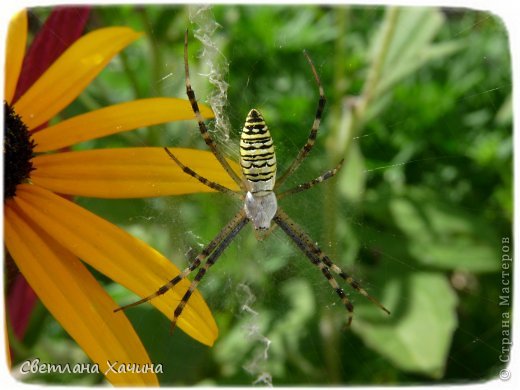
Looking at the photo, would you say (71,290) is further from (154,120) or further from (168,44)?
(168,44)

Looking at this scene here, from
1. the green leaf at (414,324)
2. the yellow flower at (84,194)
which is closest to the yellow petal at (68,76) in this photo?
the yellow flower at (84,194)

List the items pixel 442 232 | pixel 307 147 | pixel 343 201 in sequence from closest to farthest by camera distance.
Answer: pixel 307 147, pixel 343 201, pixel 442 232

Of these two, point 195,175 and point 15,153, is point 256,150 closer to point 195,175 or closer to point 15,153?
point 195,175

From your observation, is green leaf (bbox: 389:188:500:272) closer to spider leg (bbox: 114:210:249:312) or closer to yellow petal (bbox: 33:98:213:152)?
spider leg (bbox: 114:210:249:312)

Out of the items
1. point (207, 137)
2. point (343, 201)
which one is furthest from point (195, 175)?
point (343, 201)

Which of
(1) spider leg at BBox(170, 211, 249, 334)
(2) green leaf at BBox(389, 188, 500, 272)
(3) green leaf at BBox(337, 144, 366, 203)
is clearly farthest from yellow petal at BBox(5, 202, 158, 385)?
(2) green leaf at BBox(389, 188, 500, 272)

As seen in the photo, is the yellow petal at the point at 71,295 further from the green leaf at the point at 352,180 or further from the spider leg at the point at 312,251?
the green leaf at the point at 352,180

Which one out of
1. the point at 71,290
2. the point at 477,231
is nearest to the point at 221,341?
the point at 71,290
